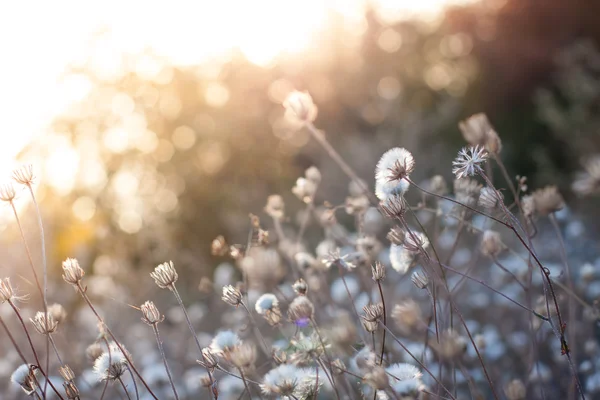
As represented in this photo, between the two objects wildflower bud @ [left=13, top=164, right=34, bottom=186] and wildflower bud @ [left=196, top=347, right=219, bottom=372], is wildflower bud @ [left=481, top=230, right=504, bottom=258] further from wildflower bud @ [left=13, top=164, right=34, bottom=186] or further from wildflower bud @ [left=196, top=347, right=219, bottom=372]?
wildflower bud @ [left=13, top=164, right=34, bottom=186]

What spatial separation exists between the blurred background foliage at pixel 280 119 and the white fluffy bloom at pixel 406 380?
3837mm

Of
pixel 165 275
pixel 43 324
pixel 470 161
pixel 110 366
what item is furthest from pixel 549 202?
pixel 43 324

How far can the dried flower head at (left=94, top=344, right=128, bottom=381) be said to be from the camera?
1425mm

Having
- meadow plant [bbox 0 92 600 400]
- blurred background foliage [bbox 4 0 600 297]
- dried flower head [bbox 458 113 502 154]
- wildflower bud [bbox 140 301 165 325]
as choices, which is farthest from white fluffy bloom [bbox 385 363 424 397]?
blurred background foliage [bbox 4 0 600 297]

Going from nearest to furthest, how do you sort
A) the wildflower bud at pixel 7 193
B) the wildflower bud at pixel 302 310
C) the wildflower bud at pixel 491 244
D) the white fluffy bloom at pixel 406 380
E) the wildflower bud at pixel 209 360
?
the white fluffy bloom at pixel 406 380 → the wildflower bud at pixel 302 310 → the wildflower bud at pixel 209 360 → the wildflower bud at pixel 7 193 → the wildflower bud at pixel 491 244

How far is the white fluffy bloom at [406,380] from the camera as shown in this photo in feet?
3.50

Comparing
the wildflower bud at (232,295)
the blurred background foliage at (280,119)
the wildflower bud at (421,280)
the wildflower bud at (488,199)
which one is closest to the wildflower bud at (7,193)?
the wildflower bud at (232,295)

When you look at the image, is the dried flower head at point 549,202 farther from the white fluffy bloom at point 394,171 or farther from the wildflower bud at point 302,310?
the wildflower bud at point 302,310

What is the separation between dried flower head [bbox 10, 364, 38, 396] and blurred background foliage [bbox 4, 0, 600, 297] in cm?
344

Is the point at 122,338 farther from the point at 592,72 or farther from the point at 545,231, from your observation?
the point at 592,72

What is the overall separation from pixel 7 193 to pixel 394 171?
98 centimetres

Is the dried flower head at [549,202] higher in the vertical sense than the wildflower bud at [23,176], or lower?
higher

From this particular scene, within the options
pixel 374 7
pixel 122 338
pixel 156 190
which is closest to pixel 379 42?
pixel 374 7

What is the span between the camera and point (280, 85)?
27.6 ft
